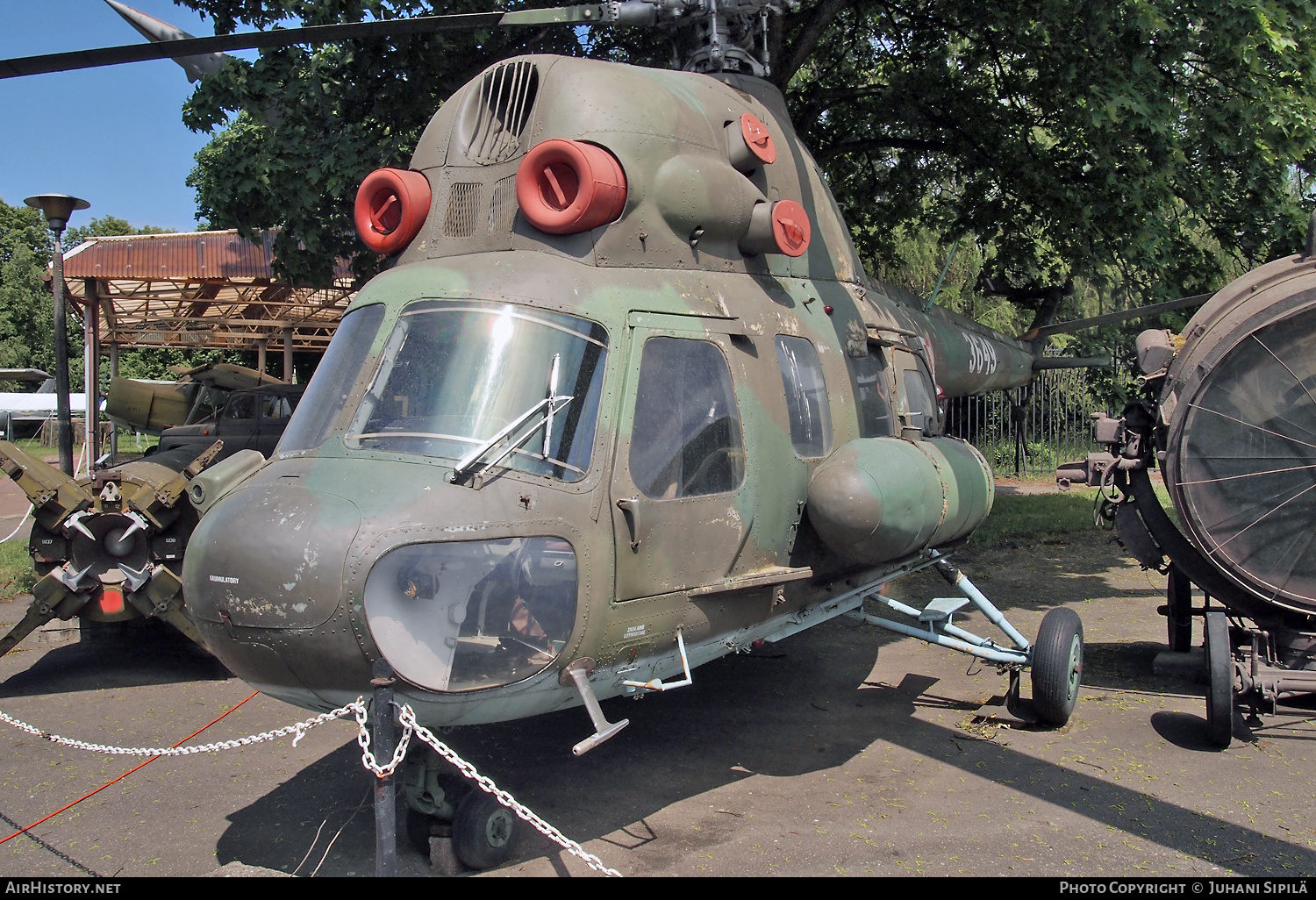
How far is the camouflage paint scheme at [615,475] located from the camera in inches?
144

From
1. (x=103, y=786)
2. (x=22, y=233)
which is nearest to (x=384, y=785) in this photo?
(x=103, y=786)

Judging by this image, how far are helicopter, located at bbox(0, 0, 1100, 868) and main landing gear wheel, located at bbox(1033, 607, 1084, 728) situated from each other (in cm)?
1

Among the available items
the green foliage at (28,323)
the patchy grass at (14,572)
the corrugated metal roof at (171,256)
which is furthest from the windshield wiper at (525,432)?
the green foliage at (28,323)

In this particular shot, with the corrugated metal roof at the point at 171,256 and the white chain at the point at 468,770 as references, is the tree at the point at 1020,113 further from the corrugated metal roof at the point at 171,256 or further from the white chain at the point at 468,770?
the corrugated metal roof at the point at 171,256

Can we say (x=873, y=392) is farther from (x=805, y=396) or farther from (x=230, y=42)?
(x=230, y=42)

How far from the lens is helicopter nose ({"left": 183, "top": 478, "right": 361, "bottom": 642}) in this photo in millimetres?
3553

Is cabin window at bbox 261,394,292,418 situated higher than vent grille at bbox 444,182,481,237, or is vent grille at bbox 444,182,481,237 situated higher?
vent grille at bbox 444,182,481,237

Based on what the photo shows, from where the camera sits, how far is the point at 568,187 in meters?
4.72

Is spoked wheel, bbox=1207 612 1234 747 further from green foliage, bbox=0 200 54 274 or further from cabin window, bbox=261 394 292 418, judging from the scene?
green foliage, bbox=0 200 54 274

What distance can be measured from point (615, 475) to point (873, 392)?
2538 mm

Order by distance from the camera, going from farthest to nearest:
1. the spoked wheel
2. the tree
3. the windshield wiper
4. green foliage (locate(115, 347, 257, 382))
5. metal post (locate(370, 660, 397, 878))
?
green foliage (locate(115, 347, 257, 382)), the tree, the spoked wheel, the windshield wiper, metal post (locate(370, 660, 397, 878))

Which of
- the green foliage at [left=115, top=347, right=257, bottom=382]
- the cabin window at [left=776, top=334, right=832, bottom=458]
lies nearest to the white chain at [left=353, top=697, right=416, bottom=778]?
the cabin window at [left=776, top=334, right=832, bottom=458]

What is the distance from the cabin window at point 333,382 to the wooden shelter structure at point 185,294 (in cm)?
944
